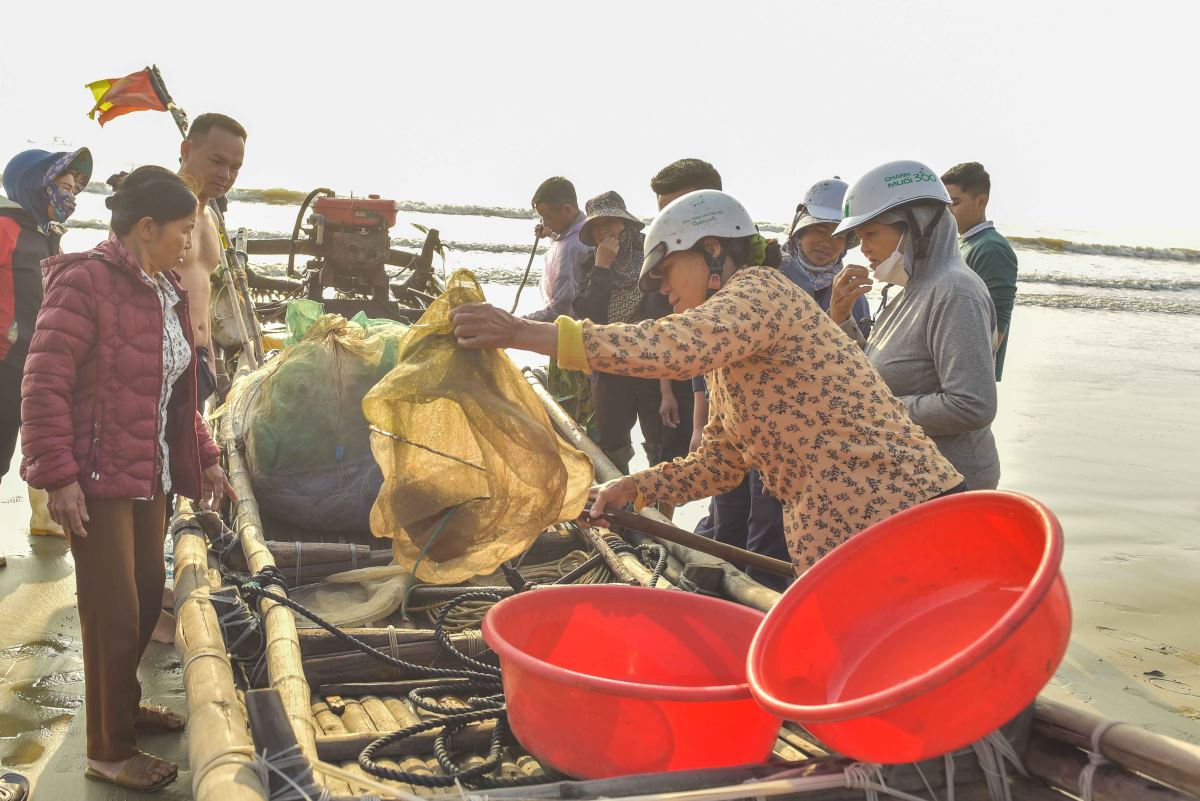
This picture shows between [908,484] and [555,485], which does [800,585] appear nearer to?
[908,484]

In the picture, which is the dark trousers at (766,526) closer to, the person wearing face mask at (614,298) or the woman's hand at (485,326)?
the person wearing face mask at (614,298)

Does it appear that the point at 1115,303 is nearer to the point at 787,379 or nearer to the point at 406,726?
the point at 787,379

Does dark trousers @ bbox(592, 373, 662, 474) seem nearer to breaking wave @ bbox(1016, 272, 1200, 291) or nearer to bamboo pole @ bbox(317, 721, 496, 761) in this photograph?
bamboo pole @ bbox(317, 721, 496, 761)

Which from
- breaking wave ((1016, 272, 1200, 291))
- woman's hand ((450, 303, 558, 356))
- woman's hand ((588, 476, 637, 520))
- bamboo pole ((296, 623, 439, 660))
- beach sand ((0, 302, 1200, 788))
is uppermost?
woman's hand ((450, 303, 558, 356))

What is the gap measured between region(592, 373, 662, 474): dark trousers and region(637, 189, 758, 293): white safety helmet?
2774mm

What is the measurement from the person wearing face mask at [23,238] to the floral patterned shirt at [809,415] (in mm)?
3243

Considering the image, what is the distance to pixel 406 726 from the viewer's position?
278cm

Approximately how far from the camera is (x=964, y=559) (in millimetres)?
2242

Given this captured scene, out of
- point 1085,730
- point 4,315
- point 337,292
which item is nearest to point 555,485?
point 1085,730

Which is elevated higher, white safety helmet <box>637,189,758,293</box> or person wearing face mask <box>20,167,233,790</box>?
white safety helmet <box>637,189,758,293</box>

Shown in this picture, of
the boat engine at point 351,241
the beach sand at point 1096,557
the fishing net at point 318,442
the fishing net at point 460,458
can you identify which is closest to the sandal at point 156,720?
the beach sand at point 1096,557

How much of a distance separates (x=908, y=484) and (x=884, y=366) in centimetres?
73

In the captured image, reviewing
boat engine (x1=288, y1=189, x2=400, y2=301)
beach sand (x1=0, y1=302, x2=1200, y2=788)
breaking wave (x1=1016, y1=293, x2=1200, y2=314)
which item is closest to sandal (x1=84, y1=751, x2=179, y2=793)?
beach sand (x1=0, y1=302, x2=1200, y2=788)

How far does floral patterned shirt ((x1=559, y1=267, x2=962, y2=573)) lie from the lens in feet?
7.96
